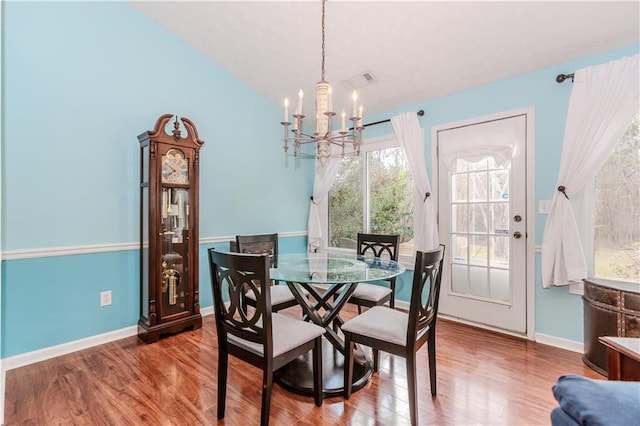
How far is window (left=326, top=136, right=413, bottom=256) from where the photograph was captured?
3561mm

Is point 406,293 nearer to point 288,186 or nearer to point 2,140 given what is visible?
point 288,186

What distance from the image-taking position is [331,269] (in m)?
2.17

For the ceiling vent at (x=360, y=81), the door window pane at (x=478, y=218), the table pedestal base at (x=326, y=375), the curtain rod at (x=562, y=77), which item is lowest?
the table pedestal base at (x=326, y=375)

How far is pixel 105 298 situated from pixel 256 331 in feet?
6.20

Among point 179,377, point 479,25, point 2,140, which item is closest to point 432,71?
point 479,25

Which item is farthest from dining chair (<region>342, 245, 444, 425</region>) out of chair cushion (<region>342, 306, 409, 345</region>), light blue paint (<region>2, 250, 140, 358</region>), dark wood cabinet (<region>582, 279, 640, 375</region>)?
light blue paint (<region>2, 250, 140, 358</region>)

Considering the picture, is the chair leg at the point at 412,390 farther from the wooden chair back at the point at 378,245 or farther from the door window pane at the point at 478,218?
the door window pane at the point at 478,218

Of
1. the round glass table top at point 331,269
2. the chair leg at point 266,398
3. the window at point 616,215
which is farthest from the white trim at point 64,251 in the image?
the window at point 616,215

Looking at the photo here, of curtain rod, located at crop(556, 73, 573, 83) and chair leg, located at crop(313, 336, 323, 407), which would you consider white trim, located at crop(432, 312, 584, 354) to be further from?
curtain rod, located at crop(556, 73, 573, 83)

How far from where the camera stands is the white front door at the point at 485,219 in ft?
9.00

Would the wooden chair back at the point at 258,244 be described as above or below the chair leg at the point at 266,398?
above

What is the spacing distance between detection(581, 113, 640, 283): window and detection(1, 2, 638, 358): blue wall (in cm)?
30

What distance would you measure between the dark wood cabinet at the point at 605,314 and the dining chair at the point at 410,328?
128 cm

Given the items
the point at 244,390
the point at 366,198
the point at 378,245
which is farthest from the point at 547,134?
the point at 244,390
